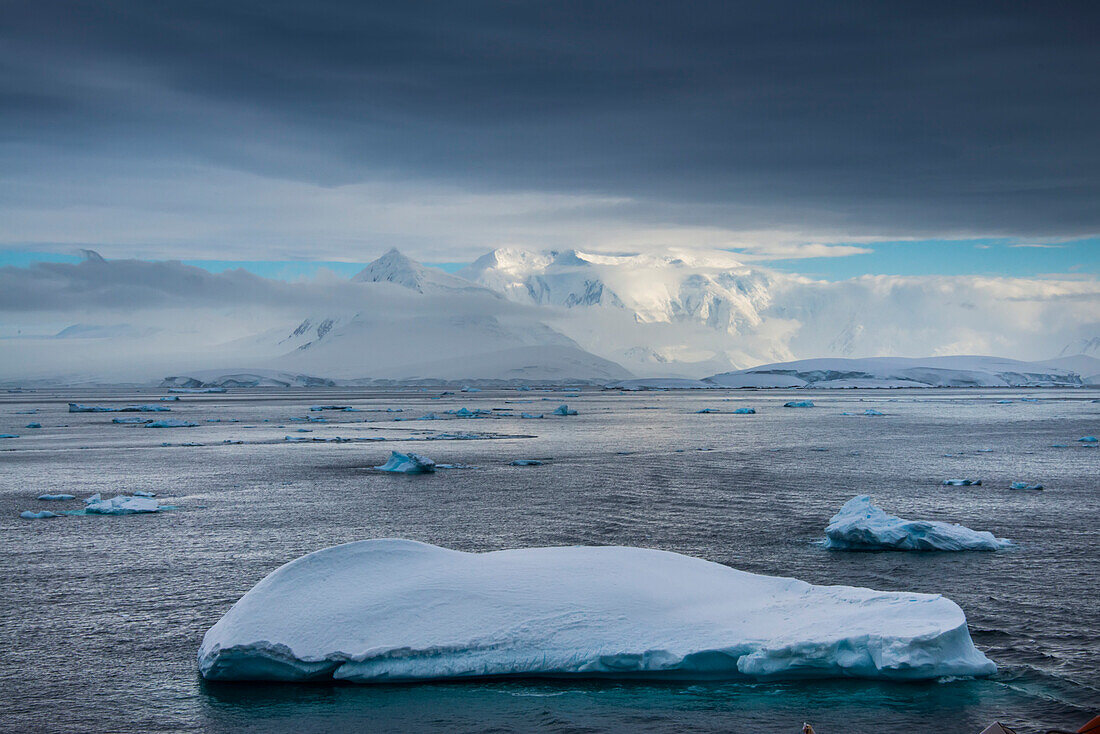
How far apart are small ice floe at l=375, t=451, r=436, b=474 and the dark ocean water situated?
2.18ft

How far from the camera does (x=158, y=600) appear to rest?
40.1 ft

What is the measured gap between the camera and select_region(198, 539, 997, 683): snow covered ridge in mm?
9094

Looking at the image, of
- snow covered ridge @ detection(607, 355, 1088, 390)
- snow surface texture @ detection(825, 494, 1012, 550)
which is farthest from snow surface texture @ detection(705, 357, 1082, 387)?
snow surface texture @ detection(825, 494, 1012, 550)

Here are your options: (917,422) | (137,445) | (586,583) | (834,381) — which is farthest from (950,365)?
(586,583)

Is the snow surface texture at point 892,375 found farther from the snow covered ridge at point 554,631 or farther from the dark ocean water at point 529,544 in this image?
the snow covered ridge at point 554,631

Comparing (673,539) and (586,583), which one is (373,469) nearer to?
(673,539)

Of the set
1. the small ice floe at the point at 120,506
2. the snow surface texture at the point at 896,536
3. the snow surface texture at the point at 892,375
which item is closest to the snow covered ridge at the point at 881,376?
the snow surface texture at the point at 892,375

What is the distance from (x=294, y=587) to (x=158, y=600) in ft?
11.3

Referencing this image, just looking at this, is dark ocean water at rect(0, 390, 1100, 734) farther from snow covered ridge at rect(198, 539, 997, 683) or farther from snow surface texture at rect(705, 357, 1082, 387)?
snow surface texture at rect(705, 357, 1082, 387)

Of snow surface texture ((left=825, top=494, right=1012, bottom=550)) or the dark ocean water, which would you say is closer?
the dark ocean water

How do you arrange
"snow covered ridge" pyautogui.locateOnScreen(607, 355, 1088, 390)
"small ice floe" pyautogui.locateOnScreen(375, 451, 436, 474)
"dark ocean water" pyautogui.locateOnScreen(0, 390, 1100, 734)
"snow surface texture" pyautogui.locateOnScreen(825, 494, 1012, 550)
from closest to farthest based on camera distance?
"dark ocean water" pyautogui.locateOnScreen(0, 390, 1100, 734) < "snow surface texture" pyautogui.locateOnScreen(825, 494, 1012, 550) < "small ice floe" pyautogui.locateOnScreen(375, 451, 436, 474) < "snow covered ridge" pyautogui.locateOnScreen(607, 355, 1088, 390)

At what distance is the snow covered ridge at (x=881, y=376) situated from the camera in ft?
544

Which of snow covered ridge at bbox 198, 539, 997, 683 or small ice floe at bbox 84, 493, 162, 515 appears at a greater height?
snow covered ridge at bbox 198, 539, 997, 683

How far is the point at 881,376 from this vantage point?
163125mm
